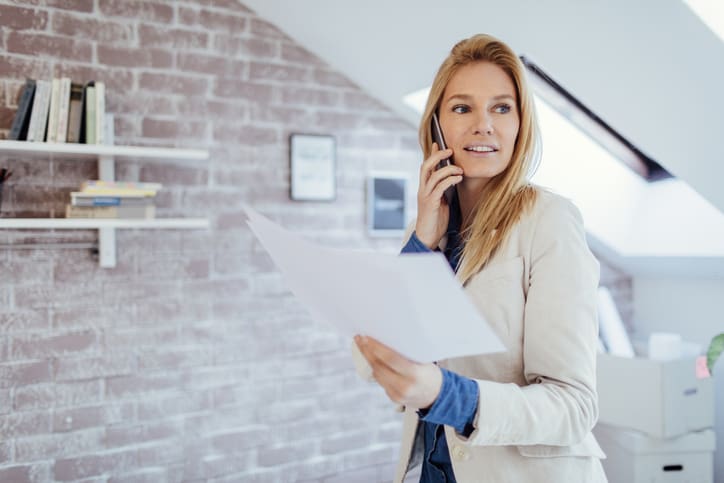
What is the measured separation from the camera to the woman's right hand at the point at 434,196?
1.07 m

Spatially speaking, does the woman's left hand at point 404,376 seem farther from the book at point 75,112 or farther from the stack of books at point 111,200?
the book at point 75,112

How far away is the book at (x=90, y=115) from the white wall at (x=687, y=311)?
2685mm

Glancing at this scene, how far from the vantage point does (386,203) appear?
288 cm

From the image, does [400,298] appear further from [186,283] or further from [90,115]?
[186,283]

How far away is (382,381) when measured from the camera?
76 cm

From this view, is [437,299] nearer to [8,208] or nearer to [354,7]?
[354,7]

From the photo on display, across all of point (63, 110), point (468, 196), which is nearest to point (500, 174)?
point (468, 196)

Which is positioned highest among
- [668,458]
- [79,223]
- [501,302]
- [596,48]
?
[596,48]

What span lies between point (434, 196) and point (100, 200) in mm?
1462

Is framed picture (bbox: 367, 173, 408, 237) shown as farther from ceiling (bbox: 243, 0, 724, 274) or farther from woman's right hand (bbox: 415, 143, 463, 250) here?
woman's right hand (bbox: 415, 143, 463, 250)

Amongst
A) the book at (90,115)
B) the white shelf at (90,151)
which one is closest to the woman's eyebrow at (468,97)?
the white shelf at (90,151)

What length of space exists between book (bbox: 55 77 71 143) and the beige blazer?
1666 mm

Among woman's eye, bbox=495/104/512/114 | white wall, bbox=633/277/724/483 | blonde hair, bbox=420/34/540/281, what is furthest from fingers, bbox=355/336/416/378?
white wall, bbox=633/277/724/483

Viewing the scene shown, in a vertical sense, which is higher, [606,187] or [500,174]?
[606,187]
